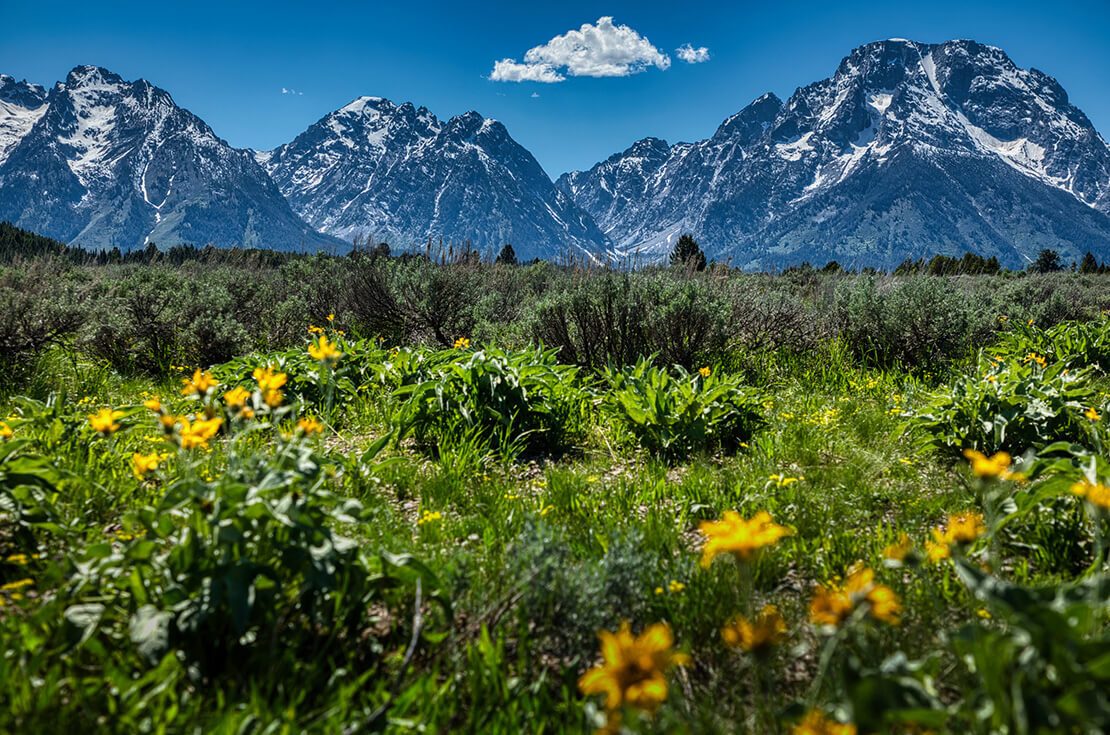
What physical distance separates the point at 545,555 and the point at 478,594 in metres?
0.30

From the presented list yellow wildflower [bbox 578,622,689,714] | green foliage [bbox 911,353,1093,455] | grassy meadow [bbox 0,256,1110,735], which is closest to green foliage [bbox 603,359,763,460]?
grassy meadow [bbox 0,256,1110,735]

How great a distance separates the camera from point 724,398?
4773 mm

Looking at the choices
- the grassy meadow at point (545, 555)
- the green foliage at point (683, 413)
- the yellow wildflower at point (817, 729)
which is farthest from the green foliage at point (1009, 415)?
the yellow wildflower at point (817, 729)

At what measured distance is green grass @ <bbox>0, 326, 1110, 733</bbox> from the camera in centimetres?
158

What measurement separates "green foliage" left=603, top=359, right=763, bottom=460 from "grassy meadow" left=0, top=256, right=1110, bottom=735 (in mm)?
28

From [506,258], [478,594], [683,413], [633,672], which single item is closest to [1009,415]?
[683,413]

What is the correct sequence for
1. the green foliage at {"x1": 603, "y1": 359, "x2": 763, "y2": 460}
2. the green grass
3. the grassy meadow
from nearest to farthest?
the grassy meadow < the green grass < the green foliage at {"x1": 603, "y1": 359, "x2": 763, "y2": 460}

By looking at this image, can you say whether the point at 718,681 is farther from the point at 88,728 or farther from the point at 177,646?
the point at 88,728

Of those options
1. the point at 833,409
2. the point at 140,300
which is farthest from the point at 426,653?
the point at 140,300

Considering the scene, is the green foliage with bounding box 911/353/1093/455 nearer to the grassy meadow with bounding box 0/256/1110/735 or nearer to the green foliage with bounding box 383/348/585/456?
the grassy meadow with bounding box 0/256/1110/735

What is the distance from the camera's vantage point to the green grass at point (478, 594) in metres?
1.58

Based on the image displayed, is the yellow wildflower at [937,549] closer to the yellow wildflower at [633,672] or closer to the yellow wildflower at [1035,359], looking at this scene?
the yellow wildflower at [633,672]

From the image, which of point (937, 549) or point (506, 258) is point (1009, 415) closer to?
point (937, 549)

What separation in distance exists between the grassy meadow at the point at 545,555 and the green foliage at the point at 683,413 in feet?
0.09
